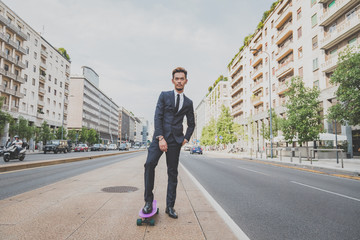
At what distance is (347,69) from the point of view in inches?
651

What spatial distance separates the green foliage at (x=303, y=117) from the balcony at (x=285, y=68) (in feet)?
42.3

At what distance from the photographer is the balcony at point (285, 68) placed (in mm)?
33922

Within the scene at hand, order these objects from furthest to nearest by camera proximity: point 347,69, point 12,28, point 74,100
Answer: point 74,100, point 12,28, point 347,69

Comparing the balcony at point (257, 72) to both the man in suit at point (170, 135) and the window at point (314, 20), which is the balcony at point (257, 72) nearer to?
the window at point (314, 20)

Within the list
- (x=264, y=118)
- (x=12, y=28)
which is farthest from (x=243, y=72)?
(x=12, y=28)

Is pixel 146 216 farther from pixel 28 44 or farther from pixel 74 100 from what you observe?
pixel 74 100

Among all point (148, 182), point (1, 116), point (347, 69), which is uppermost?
point (347, 69)

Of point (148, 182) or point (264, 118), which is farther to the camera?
point (264, 118)

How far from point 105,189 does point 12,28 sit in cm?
4263

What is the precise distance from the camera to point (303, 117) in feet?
69.7

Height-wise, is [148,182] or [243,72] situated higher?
[243,72]

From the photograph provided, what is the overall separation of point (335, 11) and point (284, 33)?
1005 centimetres

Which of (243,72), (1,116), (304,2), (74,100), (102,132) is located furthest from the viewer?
(102,132)

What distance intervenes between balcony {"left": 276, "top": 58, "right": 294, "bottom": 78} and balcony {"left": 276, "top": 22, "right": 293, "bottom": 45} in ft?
11.8
